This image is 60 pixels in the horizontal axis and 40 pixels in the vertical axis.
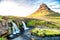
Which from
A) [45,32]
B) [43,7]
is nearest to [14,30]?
[45,32]

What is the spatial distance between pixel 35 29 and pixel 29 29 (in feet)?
0.40

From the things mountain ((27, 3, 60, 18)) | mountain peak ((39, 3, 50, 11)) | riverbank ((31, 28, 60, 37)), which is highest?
mountain peak ((39, 3, 50, 11))

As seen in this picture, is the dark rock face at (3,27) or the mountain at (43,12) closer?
the dark rock face at (3,27)

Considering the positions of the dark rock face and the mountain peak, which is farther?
the mountain peak

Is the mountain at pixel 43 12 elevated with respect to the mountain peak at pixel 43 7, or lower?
lower

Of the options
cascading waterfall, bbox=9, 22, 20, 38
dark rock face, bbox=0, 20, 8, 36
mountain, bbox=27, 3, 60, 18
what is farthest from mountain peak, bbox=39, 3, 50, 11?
dark rock face, bbox=0, 20, 8, 36

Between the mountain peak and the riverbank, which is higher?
the mountain peak

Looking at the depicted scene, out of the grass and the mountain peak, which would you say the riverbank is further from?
the mountain peak

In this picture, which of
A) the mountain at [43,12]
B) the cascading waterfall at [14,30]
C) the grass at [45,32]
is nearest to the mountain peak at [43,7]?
the mountain at [43,12]

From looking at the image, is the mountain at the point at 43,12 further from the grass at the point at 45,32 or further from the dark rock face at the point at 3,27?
the dark rock face at the point at 3,27

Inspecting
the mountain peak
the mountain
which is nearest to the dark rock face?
the mountain

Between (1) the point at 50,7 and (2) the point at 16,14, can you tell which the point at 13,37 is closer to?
(2) the point at 16,14

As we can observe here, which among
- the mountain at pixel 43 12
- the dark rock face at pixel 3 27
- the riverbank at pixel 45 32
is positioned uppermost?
the mountain at pixel 43 12

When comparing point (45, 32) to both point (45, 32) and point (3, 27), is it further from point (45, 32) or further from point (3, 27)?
point (3, 27)
